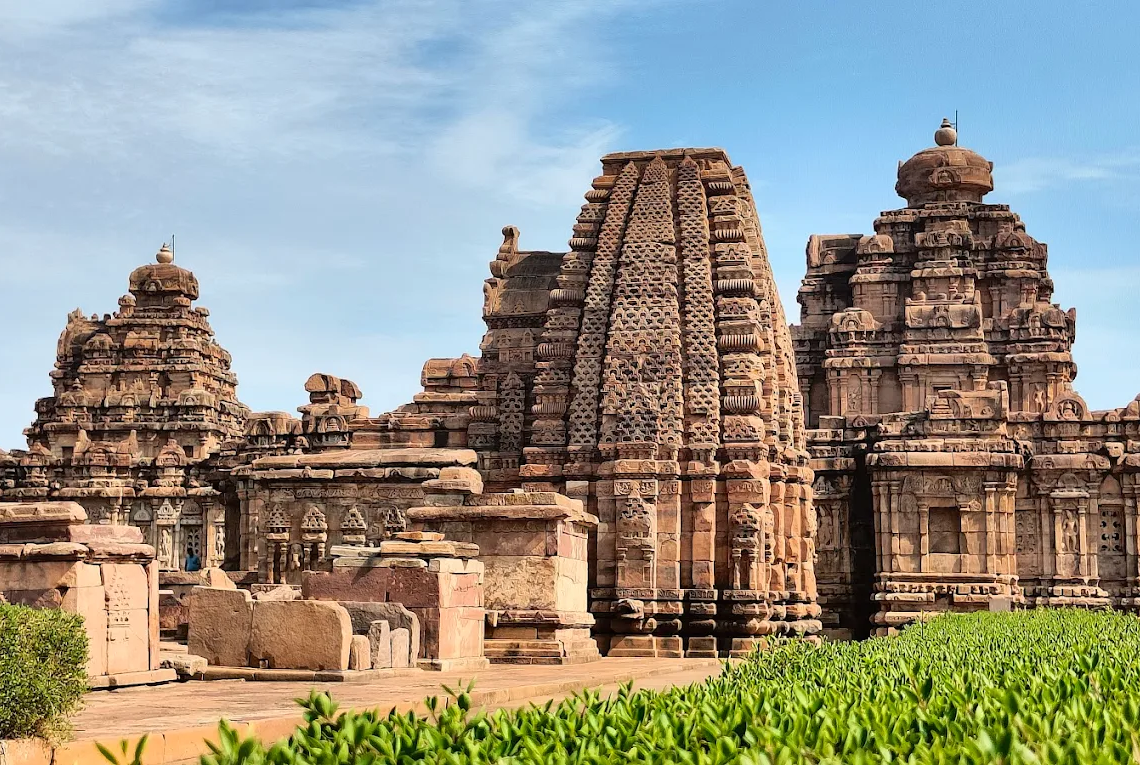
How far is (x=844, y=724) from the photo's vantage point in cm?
700

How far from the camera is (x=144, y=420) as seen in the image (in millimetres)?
54531

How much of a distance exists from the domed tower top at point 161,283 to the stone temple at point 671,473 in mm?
20223

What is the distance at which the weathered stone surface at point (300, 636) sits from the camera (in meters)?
13.3

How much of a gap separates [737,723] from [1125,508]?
24699 mm

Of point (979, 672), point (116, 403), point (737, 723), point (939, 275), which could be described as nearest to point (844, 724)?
point (737, 723)

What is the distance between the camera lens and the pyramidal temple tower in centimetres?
2178

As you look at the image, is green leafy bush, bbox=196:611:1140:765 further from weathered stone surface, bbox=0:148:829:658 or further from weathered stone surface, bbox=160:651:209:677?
weathered stone surface, bbox=0:148:829:658

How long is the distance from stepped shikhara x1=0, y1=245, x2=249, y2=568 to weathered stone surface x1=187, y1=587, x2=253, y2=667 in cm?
3426

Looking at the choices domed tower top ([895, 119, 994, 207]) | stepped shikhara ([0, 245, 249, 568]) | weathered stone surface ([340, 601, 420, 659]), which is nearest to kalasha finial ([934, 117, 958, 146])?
domed tower top ([895, 119, 994, 207])

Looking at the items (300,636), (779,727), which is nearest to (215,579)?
(300,636)

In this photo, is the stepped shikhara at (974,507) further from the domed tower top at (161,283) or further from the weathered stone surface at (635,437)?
the domed tower top at (161,283)

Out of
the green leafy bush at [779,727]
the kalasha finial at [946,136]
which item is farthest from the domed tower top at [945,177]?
the green leafy bush at [779,727]

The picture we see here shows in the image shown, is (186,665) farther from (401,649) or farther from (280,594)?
(280,594)

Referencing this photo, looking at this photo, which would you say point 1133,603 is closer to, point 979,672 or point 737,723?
point 979,672
